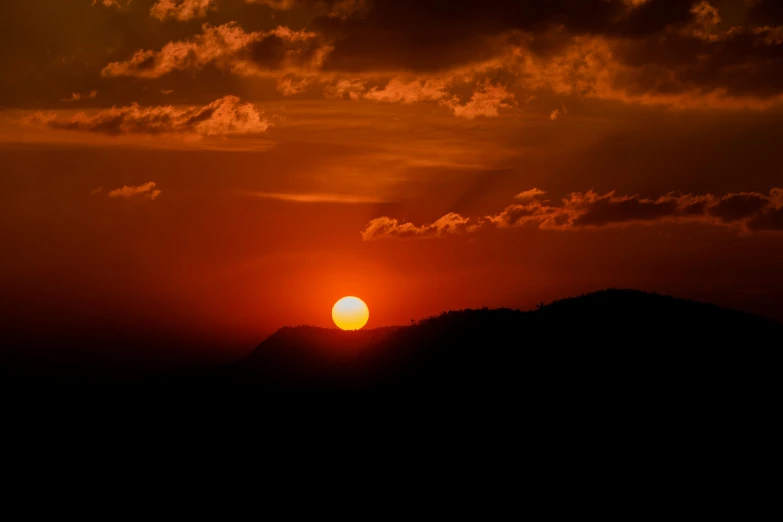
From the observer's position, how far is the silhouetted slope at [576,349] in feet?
182

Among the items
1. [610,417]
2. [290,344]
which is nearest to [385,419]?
[610,417]

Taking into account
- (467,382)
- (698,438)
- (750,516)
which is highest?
(467,382)

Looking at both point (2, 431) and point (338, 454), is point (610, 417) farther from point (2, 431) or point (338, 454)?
point (2, 431)

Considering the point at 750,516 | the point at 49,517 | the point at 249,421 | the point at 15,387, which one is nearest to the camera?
the point at 750,516

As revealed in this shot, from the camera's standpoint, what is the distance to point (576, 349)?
194 feet

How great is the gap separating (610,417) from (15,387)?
64029 mm

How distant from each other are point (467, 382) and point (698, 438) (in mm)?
16743

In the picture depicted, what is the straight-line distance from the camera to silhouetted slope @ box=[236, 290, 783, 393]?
2185 inches

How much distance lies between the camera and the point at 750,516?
4125 cm

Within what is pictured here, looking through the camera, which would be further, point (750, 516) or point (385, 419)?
point (385, 419)

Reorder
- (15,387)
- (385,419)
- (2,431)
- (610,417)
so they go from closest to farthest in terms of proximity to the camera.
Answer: (610,417) → (385,419) → (2,431) → (15,387)

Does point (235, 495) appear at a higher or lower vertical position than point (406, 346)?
lower

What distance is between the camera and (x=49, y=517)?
46.7m

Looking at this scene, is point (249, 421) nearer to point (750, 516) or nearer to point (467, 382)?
point (467, 382)
